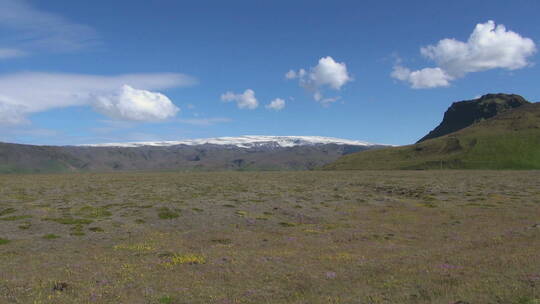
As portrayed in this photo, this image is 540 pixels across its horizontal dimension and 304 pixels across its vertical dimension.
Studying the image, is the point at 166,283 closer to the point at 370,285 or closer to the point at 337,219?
the point at 370,285

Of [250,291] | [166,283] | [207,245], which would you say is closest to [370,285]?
[250,291]

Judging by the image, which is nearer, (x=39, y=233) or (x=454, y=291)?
(x=454, y=291)

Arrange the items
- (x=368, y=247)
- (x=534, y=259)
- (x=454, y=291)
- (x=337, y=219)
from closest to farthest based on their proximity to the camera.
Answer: (x=454, y=291)
(x=534, y=259)
(x=368, y=247)
(x=337, y=219)

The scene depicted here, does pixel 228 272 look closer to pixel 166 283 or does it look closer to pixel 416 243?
pixel 166 283

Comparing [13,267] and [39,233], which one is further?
[39,233]

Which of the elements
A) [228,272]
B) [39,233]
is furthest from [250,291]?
[39,233]

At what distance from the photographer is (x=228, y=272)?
20328 mm

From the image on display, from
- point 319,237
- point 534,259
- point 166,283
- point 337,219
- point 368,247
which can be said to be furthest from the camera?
point 337,219

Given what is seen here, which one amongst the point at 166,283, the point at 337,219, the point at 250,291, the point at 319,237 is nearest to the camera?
the point at 250,291

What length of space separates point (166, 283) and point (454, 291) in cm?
1275

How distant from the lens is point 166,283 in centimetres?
1831

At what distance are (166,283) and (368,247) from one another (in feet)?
47.3

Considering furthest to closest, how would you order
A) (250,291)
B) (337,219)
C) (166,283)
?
1. (337,219)
2. (166,283)
3. (250,291)

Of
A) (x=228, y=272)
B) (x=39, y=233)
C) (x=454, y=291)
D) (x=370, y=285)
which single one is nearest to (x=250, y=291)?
(x=228, y=272)
